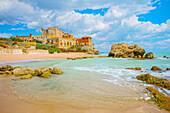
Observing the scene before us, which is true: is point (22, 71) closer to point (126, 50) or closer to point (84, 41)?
point (126, 50)

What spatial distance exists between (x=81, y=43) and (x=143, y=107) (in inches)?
3196

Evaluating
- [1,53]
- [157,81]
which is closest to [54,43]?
[1,53]

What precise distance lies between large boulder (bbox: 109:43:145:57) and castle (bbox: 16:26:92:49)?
1352 inches

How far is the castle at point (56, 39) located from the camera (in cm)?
6475

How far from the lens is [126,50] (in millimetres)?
44844

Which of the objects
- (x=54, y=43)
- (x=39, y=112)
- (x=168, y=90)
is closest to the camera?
(x=39, y=112)

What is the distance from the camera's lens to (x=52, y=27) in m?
80.5

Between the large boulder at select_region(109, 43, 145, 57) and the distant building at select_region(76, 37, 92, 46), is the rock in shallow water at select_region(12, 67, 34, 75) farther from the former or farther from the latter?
the distant building at select_region(76, 37, 92, 46)

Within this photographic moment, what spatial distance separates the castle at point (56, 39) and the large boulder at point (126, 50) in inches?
1352

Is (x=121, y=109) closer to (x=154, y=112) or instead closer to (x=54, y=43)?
(x=154, y=112)

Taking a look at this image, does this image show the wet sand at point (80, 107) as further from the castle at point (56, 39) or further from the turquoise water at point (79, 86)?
the castle at point (56, 39)

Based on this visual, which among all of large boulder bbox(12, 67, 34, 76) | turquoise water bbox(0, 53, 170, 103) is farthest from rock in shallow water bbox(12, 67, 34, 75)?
turquoise water bbox(0, 53, 170, 103)

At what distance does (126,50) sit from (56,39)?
41.7 m

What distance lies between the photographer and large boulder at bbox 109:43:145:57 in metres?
41.2
